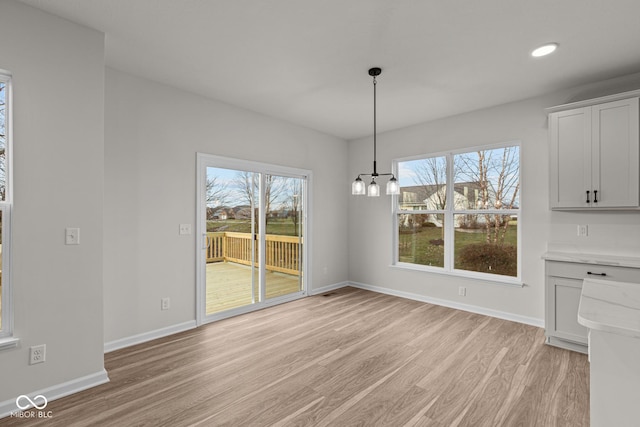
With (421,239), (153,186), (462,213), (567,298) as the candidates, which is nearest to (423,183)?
(462,213)

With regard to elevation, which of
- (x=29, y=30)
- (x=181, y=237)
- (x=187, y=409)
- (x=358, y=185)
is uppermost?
(x=29, y=30)

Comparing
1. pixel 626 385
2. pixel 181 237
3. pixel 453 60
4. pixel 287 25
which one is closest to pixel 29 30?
pixel 287 25

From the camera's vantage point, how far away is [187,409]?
212 centimetres

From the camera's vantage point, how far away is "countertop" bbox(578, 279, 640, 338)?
1164 millimetres

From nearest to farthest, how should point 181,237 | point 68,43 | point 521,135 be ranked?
point 68,43 → point 181,237 → point 521,135

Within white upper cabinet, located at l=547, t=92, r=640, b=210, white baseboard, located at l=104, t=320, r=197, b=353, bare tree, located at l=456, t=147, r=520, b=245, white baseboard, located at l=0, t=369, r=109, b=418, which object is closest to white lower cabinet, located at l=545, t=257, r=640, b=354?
white upper cabinet, located at l=547, t=92, r=640, b=210

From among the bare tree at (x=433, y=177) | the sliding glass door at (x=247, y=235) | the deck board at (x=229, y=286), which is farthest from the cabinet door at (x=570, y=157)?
the deck board at (x=229, y=286)

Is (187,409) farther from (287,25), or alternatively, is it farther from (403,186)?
(403,186)

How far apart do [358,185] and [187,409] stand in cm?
241

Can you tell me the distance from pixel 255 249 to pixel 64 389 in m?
Answer: 2.42

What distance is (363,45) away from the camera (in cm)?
262

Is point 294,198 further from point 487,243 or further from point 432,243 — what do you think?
point 487,243

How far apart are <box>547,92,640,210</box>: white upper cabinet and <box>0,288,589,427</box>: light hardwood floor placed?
157cm

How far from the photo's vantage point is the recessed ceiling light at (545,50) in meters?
2.58
